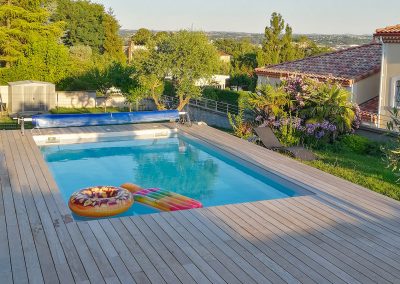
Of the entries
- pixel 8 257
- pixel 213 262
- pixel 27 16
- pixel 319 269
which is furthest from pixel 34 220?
pixel 27 16

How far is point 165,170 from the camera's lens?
1249 cm

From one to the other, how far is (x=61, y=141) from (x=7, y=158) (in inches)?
149

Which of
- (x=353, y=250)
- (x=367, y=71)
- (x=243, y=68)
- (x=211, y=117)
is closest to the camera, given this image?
(x=353, y=250)

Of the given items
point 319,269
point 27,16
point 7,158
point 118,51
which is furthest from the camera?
point 118,51

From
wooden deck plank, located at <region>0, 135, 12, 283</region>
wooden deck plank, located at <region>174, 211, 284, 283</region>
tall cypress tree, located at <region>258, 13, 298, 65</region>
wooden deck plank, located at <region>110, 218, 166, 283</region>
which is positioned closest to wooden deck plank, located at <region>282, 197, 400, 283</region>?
wooden deck plank, located at <region>174, 211, 284, 283</region>

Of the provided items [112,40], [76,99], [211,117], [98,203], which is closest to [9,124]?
[76,99]

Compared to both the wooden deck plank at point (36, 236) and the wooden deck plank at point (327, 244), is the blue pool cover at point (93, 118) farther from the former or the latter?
the wooden deck plank at point (327, 244)

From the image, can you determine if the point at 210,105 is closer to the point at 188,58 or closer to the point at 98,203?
the point at 188,58

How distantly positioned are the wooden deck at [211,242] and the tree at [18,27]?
23.5 meters

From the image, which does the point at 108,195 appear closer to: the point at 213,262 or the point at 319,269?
the point at 213,262

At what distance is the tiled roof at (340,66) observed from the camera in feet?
56.2

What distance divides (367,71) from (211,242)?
12.8 metres

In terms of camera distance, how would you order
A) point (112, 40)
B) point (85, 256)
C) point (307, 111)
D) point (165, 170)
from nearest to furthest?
point (85, 256) → point (165, 170) → point (307, 111) → point (112, 40)

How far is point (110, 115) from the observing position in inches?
607
